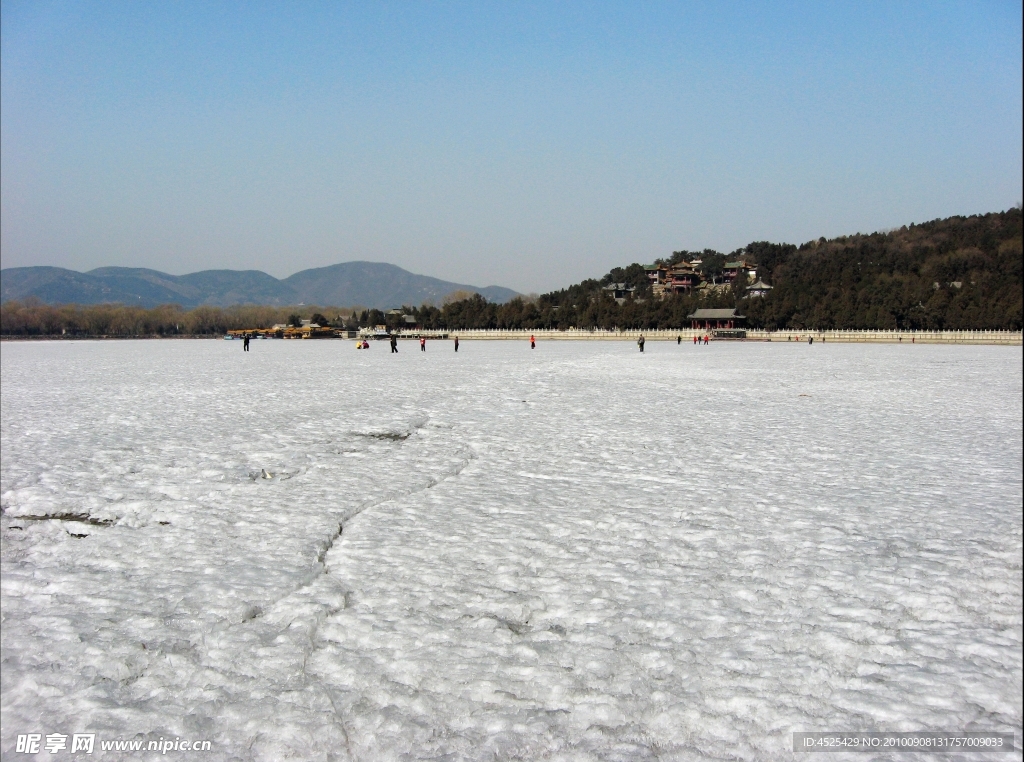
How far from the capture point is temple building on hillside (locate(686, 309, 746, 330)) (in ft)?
317

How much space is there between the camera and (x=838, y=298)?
82.7 m

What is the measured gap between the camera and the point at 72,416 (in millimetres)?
13664

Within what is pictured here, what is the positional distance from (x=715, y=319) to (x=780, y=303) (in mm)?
9974

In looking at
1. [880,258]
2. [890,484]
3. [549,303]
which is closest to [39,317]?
[549,303]

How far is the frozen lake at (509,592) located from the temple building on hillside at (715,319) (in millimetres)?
88362

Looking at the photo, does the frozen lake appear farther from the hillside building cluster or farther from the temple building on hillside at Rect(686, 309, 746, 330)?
the hillside building cluster

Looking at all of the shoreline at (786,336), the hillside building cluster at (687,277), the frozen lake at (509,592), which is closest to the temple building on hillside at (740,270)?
the hillside building cluster at (687,277)

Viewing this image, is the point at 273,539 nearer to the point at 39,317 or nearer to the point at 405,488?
the point at 405,488

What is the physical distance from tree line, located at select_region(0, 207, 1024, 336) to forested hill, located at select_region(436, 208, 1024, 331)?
6.0 inches

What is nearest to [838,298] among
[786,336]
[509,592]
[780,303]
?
[780,303]

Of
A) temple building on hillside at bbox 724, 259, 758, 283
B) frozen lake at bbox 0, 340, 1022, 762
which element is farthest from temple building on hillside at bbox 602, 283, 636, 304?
frozen lake at bbox 0, 340, 1022, 762

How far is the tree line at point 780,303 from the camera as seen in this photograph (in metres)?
62.1

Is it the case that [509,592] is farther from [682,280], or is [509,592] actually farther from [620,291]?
[620,291]

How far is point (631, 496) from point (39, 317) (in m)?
143
